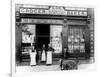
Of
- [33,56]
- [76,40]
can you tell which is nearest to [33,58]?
[33,56]

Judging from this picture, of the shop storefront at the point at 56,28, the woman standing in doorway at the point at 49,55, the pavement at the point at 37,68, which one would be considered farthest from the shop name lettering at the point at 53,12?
the pavement at the point at 37,68

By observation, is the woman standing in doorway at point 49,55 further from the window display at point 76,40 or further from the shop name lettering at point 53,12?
the shop name lettering at point 53,12

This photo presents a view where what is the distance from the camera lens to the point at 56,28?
63.1 inches

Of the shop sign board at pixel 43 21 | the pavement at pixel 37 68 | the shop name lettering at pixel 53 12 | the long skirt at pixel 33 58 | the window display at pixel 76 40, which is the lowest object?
the pavement at pixel 37 68

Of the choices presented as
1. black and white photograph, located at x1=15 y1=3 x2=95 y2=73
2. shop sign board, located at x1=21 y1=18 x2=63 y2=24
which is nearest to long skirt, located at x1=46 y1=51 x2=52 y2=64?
black and white photograph, located at x1=15 y1=3 x2=95 y2=73

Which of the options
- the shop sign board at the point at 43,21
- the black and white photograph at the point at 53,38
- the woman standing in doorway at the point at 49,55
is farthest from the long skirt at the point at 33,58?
the shop sign board at the point at 43,21

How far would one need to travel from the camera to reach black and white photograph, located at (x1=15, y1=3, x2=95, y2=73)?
154 cm

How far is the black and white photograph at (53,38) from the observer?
154cm

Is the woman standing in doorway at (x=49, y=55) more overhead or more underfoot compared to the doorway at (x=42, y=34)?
more underfoot

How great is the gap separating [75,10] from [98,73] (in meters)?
0.60

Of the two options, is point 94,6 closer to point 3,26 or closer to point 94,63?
point 94,63

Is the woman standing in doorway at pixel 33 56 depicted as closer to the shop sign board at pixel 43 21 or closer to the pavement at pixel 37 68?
the pavement at pixel 37 68

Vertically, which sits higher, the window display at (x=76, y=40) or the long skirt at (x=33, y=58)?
the window display at (x=76, y=40)

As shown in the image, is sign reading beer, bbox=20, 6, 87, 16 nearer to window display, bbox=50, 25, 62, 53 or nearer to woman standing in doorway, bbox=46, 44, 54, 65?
window display, bbox=50, 25, 62, 53
